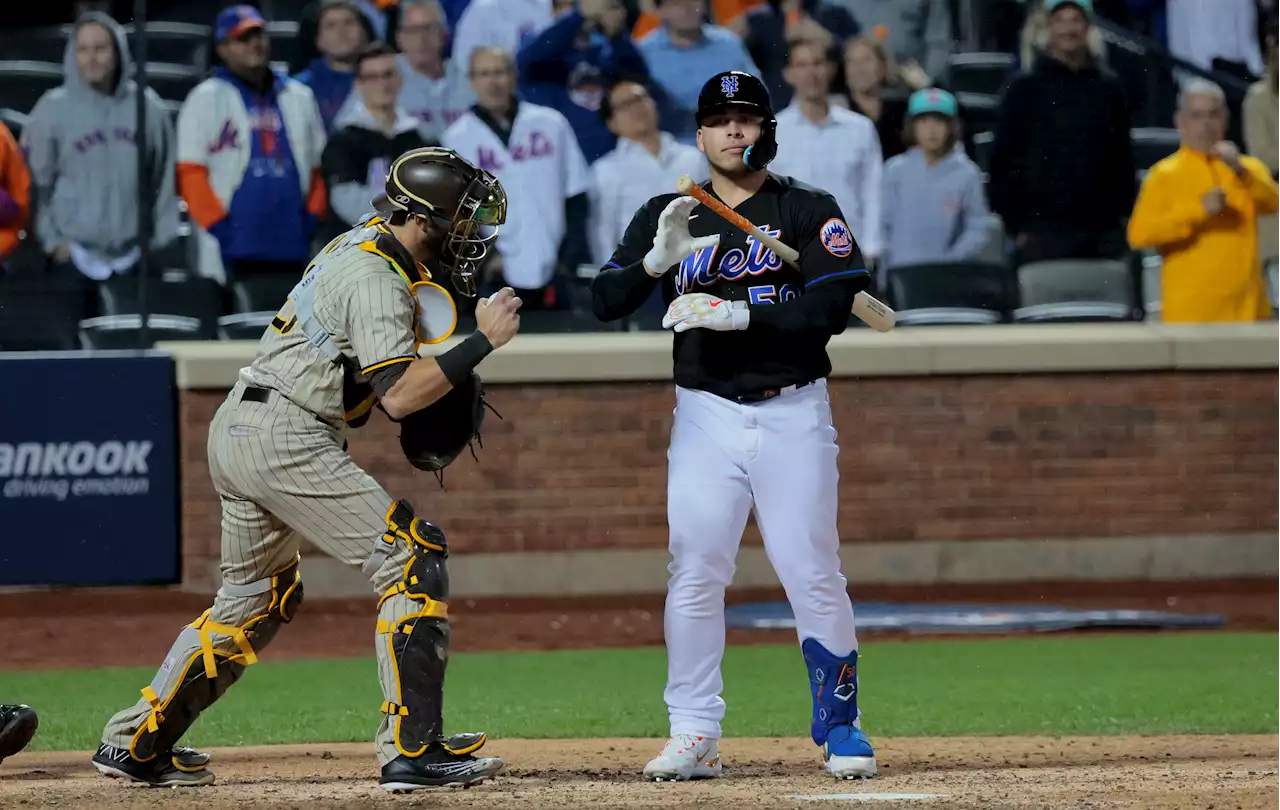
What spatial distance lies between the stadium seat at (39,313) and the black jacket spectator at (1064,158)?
17.0ft

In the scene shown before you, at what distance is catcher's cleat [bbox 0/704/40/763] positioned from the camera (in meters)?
5.11

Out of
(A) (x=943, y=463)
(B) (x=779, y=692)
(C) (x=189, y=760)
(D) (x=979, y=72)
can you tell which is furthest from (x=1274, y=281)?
(C) (x=189, y=760)

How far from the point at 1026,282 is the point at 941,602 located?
1.96 m

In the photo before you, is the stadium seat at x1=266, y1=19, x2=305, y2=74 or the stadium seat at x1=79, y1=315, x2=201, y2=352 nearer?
the stadium seat at x1=79, y1=315, x2=201, y2=352

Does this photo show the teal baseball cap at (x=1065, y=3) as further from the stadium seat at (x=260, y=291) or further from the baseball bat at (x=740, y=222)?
the baseball bat at (x=740, y=222)

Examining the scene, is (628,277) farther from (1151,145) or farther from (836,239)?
(1151,145)

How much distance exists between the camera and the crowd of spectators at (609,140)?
33.6 ft

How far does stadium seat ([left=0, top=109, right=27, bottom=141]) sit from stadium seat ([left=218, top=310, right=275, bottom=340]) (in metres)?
1.51

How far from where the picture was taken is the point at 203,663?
4961mm

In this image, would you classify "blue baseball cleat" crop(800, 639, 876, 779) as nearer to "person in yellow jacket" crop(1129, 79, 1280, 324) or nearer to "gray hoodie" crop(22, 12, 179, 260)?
"person in yellow jacket" crop(1129, 79, 1280, 324)

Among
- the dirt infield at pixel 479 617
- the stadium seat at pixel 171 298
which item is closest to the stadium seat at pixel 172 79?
the stadium seat at pixel 171 298

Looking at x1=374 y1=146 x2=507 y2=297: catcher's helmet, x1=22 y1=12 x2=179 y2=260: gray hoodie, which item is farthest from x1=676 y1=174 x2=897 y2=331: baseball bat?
x1=22 y1=12 x2=179 y2=260: gray hoodie

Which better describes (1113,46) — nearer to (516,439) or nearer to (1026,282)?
(1026,282)

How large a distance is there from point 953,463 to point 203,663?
6231 mm
